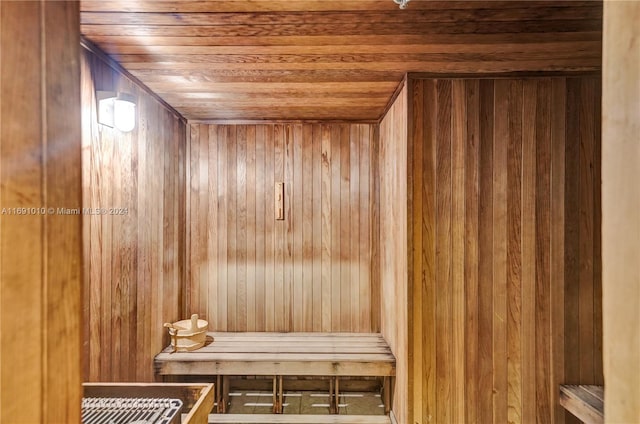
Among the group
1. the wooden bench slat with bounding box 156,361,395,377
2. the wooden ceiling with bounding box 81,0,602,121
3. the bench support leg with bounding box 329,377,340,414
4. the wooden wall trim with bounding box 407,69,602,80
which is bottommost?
the bench support leg with bounding box 329,377,340,414

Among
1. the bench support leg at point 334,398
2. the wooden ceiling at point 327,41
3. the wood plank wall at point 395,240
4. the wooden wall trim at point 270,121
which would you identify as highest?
the wooden ceiling at point 327,41

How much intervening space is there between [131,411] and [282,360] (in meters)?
1.24

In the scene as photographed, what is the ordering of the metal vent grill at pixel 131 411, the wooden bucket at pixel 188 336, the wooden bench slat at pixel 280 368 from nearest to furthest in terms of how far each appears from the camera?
the metal vent grill at pixel 131 411
the wooden bench slat at pixel 280 368
the wooden bucket at pixel 188 336

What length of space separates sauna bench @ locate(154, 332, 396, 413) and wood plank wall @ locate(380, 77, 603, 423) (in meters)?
0.50

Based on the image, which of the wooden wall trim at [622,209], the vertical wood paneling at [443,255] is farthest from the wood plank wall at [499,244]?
the wooden wall trim at [622,209]

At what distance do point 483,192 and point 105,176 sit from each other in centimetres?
234

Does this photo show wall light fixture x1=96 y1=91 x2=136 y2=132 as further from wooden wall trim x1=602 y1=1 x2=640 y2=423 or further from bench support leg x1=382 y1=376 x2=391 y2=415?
bench support leg x1=382 y1=376 x2=391 y2=415

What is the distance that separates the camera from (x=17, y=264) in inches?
22.6

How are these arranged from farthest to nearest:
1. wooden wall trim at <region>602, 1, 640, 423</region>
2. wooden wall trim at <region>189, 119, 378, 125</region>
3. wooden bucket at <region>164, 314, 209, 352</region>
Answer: wooden wall trim at <region>189, 119, 378, 125</region> → wooden bucket at <region>164, 314, 209, 352</region> → wooden wall trim at <region>602, 1, 640, 423</region>

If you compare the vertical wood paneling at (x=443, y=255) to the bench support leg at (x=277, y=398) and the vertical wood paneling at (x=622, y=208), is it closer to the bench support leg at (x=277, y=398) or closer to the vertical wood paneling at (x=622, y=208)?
the bench support leg at (x=277, y=398)

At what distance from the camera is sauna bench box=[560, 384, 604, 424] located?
196cm

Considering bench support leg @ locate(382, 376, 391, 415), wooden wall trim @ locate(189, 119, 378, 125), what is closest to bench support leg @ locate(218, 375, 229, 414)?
bench support leg @ locate(382, 376, 391, 415)

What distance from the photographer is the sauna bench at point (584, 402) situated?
1957 millimetres

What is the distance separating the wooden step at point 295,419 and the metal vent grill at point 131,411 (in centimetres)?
134
